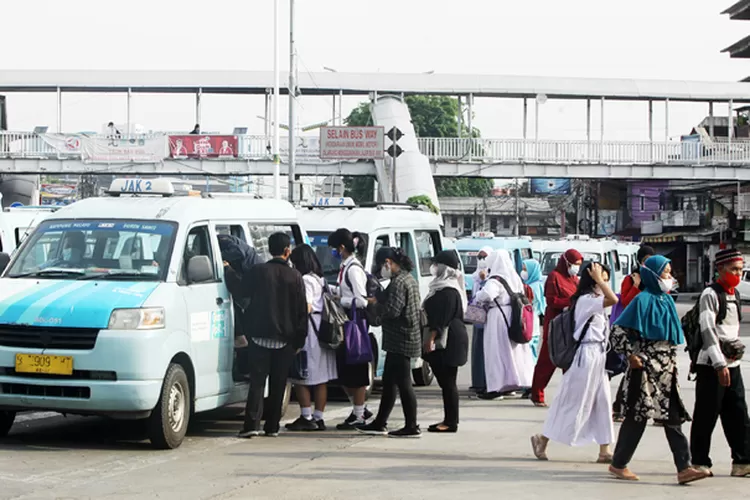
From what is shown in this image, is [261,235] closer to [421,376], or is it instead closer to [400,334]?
[400,334]

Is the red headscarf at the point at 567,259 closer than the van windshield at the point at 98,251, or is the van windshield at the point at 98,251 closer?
the van windshield at the point at 98,251

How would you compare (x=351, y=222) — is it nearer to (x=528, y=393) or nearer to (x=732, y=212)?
(x=528, y=393)

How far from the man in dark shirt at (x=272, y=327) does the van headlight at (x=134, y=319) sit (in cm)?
126

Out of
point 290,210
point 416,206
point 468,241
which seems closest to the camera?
point 290,210

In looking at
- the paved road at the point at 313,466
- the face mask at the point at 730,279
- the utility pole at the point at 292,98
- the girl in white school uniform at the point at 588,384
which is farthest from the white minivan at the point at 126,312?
the utility pole at the point at 292,98

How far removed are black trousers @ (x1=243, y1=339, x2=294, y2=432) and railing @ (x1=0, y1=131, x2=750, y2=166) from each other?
35.5m

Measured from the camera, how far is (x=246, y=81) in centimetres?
4741

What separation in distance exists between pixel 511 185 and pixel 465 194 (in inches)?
529

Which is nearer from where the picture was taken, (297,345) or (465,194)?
(297,345)

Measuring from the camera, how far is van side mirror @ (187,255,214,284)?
33.3 feet

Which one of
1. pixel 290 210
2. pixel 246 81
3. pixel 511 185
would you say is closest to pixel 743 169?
pixel 246 81

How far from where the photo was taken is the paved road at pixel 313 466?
8.26 m

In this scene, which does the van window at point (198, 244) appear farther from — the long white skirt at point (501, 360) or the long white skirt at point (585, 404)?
the long white skirt at point (501, 360)

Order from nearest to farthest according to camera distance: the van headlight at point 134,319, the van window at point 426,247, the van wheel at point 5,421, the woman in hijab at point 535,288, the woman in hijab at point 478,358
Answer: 1. the van headlight at point 134,319
2. the van wheel at point 5,421
3. the woman in hijab at point 478,358
4. the van window at point 426,247
5. the woman in hijab at point 535,288
